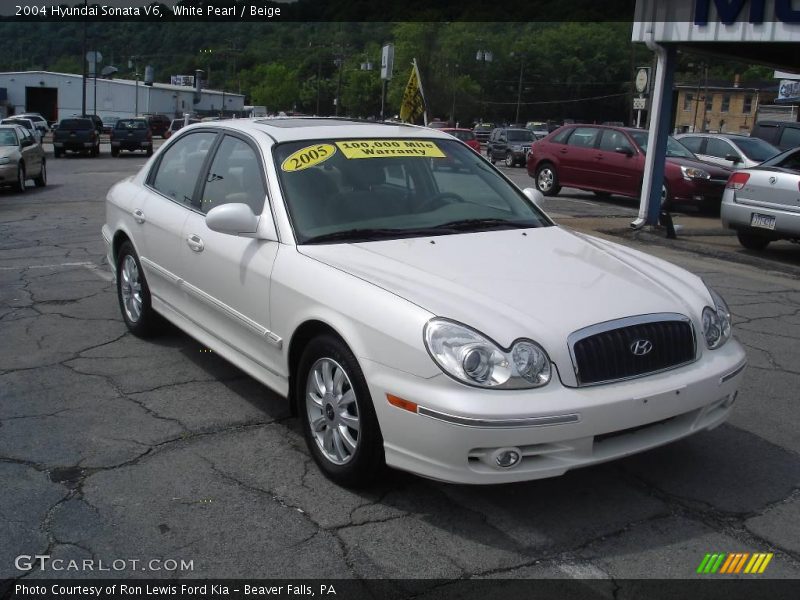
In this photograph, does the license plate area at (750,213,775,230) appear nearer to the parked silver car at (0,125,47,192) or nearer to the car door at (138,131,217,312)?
the car door at (138,131,217,312)

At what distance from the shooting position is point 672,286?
3971 millimetres

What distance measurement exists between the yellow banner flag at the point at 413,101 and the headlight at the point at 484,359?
13810mm

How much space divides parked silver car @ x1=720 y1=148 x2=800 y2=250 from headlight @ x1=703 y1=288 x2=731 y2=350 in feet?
20.4

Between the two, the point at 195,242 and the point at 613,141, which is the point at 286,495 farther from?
the point at 613,141

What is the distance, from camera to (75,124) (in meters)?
32.8

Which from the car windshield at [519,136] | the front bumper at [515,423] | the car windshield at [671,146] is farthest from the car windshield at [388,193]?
the car windshield at [519,136]

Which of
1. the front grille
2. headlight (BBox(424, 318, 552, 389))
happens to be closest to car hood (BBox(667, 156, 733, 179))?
the front grille

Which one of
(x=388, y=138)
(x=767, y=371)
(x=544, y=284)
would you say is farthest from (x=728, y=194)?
(x=544, y=284)

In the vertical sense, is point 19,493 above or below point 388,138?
below

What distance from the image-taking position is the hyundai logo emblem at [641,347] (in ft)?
11.3

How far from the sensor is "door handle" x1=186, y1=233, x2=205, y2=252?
480 cm
